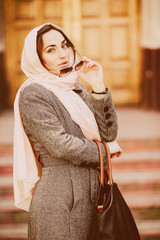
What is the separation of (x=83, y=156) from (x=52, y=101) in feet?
0.84

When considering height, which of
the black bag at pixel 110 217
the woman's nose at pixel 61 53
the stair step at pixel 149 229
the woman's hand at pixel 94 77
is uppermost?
the woman's nose at pixel 61 53

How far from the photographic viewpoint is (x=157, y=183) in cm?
370

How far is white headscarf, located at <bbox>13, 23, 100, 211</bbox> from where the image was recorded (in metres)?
1.46

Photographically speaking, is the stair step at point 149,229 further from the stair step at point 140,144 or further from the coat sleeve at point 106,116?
the coat sleeve at point 106,116

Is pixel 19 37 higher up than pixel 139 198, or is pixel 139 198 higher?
pixel 19 37

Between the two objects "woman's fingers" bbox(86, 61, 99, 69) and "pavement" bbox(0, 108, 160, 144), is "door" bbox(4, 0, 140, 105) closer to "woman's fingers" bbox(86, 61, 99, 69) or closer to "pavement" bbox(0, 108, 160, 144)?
"pavement" bbox(0, 108, 160, 144)

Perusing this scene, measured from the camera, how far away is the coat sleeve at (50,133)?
135 cm

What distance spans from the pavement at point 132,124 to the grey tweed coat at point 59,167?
288cm

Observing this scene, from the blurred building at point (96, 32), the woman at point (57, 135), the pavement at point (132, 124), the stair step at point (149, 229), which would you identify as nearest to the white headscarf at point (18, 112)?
the woman at point (57, 135)

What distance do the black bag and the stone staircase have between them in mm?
1728

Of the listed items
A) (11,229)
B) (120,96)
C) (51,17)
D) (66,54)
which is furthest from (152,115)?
(66,54)

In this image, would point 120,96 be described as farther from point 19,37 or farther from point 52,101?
point 52,101

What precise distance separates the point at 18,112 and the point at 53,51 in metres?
0.30

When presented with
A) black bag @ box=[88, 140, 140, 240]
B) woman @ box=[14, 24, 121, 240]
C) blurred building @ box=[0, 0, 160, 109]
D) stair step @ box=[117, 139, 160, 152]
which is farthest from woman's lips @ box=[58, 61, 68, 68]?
blurred building @ box=[0, 0, 160, 109]
